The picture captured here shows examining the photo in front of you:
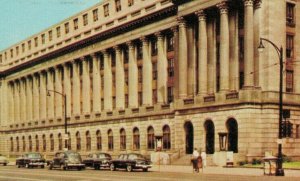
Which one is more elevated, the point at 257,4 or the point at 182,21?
the point at 257,4

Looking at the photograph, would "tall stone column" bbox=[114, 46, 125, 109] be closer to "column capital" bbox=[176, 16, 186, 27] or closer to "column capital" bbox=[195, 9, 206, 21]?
"column capital" bbox=[176, 16, 186, 27]

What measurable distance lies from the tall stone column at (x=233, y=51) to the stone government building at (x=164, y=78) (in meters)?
0.10

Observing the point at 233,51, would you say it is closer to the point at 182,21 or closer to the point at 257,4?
the point at 257,4

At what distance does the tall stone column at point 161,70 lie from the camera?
72625 mm

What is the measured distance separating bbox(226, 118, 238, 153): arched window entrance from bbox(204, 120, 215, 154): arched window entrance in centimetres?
241

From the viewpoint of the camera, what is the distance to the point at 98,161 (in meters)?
54.2

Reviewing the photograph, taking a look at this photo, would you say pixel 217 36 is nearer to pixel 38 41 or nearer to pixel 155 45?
pixel 155 45

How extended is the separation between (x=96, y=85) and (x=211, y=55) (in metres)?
28.9

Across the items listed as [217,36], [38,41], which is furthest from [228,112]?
[38,41]

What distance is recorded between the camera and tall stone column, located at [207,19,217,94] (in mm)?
62322

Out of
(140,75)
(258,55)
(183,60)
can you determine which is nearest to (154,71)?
(140,75)

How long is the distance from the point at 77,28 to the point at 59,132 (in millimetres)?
17474

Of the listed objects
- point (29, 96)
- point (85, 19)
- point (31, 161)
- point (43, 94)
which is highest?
point (85, 19)

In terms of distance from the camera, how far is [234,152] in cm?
5769
